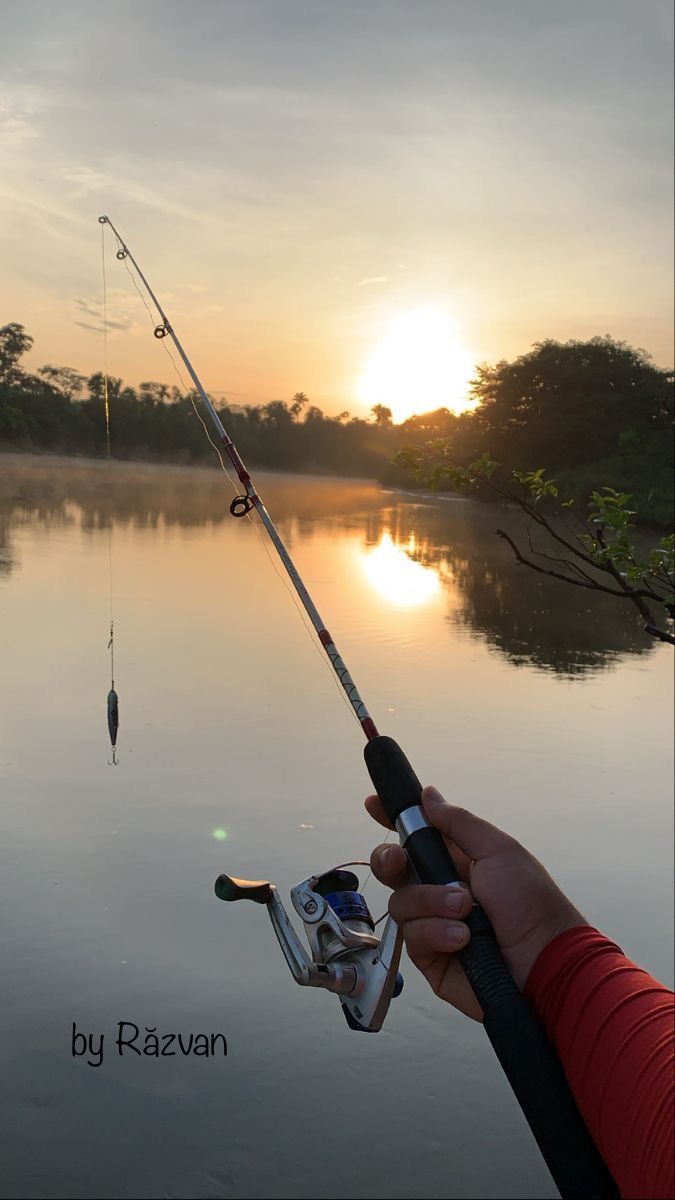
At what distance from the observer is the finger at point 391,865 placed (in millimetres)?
1230

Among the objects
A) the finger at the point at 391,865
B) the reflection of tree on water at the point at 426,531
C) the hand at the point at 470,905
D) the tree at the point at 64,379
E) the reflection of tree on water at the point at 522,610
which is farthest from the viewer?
the reflection of tree on water at the point at 522,610

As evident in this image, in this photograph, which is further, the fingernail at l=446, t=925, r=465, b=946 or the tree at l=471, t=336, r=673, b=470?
the tree at l=471, t=336, r=673, b=470

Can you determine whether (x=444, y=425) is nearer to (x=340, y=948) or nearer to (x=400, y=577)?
(x=400, y=577)

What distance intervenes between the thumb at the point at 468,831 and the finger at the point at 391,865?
5 centimetres

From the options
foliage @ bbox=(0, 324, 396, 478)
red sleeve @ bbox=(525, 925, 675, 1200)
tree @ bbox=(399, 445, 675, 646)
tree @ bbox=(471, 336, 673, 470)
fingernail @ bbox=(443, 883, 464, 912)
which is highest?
tree @ bbox=(471, 336, 673, 470)

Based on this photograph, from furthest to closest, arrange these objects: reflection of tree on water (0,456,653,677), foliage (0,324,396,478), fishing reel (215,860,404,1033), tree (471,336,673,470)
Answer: tree (471,336,673,470) < reflection of tree on water (0,456,653,677) < foliage (0,324,396,478) < fishing reel (215,860,404,1033)

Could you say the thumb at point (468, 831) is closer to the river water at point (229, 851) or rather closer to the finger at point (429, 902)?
the finger at point (429, 902)

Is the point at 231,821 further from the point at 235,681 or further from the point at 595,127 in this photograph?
the point at 595,127

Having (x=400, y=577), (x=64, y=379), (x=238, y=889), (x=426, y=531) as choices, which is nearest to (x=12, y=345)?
(x=64, y=379)

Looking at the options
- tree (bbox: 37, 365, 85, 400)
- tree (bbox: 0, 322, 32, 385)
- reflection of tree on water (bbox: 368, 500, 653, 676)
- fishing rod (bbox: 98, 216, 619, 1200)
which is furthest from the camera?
reflection of tree on water (bbox: 368, 500, 653, 676)

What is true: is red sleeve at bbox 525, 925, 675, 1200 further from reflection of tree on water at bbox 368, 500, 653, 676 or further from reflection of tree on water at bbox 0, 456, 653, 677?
reflection of tree on water at bbox 368, 500, 653, 676

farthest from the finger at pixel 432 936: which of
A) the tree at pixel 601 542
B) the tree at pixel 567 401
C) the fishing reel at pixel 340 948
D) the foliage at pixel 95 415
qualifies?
the tree at pixel 567 401

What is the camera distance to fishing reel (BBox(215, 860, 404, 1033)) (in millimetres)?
1334

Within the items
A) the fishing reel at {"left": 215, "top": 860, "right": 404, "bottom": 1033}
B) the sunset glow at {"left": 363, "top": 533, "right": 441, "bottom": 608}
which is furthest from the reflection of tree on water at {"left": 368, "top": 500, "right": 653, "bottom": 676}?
the fishing reel at {"left": 215, "top": 860, "right": 404, "bottom": 1033}
